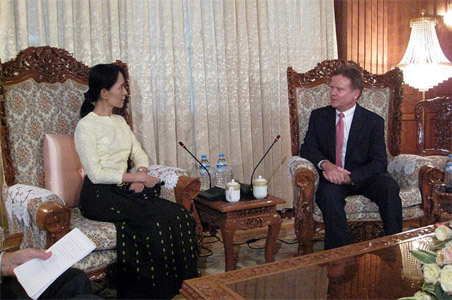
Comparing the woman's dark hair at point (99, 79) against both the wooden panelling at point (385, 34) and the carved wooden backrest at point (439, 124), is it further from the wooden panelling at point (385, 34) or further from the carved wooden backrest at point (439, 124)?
the wooden panelling at point (385, 34)

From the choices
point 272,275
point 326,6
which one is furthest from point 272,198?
point 326,6

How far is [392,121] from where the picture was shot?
3191 mm

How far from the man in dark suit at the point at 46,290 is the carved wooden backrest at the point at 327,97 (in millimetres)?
1818

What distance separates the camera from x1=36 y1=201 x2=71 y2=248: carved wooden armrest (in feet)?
6.22

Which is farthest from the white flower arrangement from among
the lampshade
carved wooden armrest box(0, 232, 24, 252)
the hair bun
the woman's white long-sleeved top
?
the lampshade

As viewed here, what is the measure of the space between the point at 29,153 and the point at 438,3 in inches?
152

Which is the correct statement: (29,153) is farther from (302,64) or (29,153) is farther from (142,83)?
(302,64)

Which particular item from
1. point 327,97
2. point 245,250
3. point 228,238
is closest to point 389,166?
point 327,97

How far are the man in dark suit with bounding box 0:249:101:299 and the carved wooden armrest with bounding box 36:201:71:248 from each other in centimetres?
41

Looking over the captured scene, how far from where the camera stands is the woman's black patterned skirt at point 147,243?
2107mm

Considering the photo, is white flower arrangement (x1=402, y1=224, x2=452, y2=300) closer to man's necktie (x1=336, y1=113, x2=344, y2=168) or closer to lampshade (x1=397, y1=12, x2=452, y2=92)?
man's necktie (x1=336, y1=113, x2=344, y2=168)

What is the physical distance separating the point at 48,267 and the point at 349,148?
188cm

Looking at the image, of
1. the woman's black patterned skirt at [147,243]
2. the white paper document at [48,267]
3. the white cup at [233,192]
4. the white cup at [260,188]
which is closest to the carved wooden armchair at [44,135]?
the woman's black patterned skirt at [147,243]

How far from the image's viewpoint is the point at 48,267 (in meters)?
1.46
